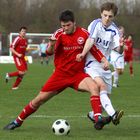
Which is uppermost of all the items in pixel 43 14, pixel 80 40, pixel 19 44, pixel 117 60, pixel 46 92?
pixel 80 40

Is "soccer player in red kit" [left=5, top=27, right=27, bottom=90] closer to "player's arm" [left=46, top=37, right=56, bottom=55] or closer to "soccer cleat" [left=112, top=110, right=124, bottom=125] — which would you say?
"player's arm" [left=46, top=37, right=56, bottom=55]

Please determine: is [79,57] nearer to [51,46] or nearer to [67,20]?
[51,46]

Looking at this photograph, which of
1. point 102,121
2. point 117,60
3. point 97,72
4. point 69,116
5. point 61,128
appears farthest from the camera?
point 117,60

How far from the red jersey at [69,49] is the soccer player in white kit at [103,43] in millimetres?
135

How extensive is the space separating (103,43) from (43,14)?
69.7m

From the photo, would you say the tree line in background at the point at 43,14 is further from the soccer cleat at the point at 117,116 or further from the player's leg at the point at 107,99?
the soccer cleat at the point at 117,116

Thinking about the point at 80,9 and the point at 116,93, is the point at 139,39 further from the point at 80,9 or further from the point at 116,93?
the point at 116,93

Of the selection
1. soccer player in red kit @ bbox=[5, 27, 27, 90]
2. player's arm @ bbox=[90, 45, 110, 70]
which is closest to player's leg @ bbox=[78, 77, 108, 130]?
player's arm @ bbox=[90, 45, 110, 70]

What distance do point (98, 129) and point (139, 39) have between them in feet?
202

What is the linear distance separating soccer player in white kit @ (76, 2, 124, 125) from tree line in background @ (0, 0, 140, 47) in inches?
2493

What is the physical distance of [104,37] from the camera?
934cm

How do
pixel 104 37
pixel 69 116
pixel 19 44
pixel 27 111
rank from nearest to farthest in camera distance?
1. pixel 27 111
2. pixel 104 37
3. pixel 69 116
4. pixel 19 44

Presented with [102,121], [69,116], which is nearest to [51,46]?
[102,121]

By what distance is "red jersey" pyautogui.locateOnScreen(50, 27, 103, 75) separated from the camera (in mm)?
8742
